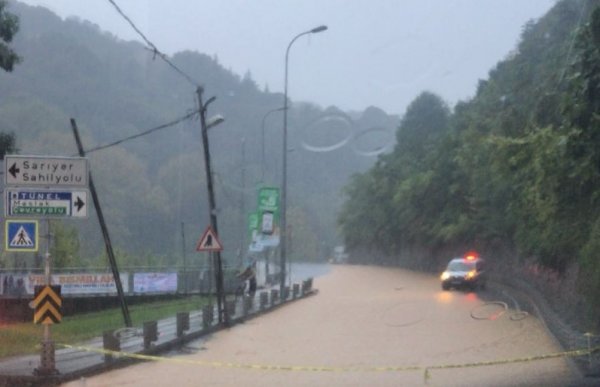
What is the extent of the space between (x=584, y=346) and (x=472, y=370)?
2090 mm

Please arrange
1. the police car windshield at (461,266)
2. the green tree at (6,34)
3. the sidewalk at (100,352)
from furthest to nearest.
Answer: the police car windshield at (461,266), the green tree at (6,34), the sidewalk at (100,352)

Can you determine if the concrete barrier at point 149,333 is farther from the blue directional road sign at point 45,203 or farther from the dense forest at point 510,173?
the dense forest at point 510,173

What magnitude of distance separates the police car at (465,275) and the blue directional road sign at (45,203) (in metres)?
29.6

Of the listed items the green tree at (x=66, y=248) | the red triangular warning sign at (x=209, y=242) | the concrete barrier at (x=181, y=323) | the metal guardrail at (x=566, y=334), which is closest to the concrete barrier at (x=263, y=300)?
the red triangular warning sign at (x=209, y=242)

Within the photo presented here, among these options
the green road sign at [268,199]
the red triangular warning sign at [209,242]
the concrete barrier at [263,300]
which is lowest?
the concrete barrier at [263,300]

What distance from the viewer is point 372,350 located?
22.5m

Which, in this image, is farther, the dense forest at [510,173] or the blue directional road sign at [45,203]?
the dense forest at [510,173]

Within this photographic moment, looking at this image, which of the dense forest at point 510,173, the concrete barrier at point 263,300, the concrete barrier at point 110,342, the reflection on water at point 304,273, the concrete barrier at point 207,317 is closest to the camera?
the dense forest at point 510,173

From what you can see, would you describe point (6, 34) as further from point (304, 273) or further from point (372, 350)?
point (304, 273)

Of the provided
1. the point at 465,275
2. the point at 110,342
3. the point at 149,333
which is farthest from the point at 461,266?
the point at 110,342

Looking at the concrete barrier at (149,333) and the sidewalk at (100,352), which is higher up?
the concrete barrier at (149,333)

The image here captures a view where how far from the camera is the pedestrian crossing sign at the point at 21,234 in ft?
59.8

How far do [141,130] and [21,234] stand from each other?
2926 centimetres

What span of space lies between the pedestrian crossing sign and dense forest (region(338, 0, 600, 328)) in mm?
9706
